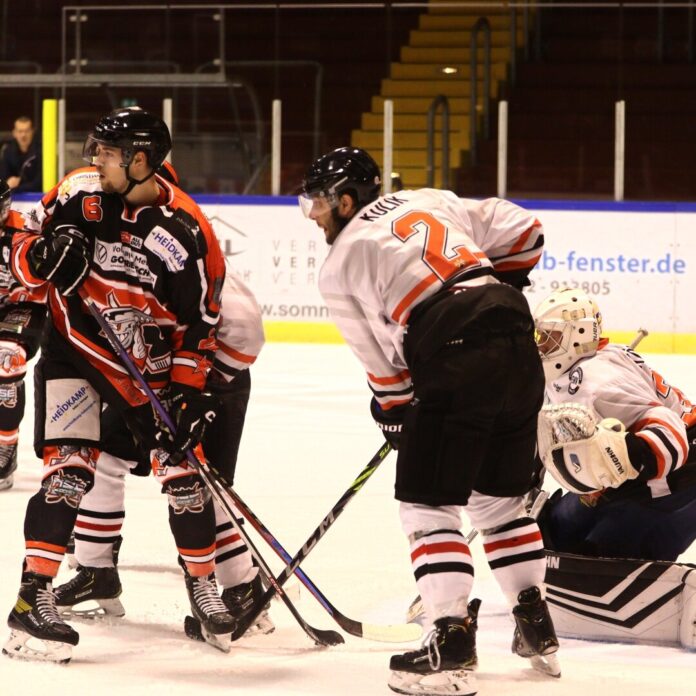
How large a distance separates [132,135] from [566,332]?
0.95 metres

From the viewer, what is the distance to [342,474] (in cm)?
466

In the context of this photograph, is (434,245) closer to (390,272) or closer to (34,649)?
(390,272)

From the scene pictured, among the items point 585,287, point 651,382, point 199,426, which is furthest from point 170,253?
point 585,287

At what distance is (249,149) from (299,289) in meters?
1.06

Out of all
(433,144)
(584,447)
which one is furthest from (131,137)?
(433,144)

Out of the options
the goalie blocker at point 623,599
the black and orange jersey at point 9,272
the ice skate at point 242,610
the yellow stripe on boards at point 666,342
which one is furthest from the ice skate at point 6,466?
the yellow stripe on boards at point 666,342

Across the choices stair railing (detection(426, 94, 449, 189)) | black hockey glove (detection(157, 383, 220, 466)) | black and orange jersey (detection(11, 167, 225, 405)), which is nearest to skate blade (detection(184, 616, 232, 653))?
black hockey glove (detection(157, 383, 220, 466))

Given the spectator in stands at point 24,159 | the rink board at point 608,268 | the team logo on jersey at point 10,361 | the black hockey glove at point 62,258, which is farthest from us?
the spectator in stands at point 24,159

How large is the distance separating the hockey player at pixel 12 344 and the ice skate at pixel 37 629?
1.76m

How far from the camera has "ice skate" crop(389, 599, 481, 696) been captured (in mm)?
2412

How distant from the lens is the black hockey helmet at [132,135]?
2.74m

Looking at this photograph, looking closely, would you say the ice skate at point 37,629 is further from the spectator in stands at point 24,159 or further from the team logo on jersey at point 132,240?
the spectator in stands at point 24,159

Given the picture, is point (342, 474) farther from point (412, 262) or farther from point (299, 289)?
point (299, 289)

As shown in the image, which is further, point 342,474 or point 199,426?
point 342,474
